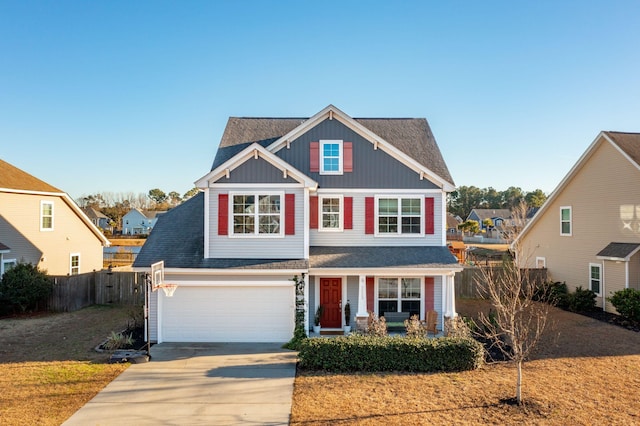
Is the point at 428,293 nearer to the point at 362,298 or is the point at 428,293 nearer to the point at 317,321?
the point at 362,298

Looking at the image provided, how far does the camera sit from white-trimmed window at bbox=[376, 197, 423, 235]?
15734mm

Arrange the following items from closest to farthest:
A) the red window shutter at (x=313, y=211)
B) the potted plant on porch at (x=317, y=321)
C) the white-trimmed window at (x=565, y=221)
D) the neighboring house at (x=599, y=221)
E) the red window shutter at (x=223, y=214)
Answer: the red window shutter at (x=223, y=214)
the potted plant on porch at (x=317, y=321)
the red window shutter at (x=313, y=211)
the neighboring house at (x=599, y=221)
the white-trimmed window at (x=565, y=221)

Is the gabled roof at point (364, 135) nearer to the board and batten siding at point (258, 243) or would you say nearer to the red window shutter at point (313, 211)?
the red window shutter at point (313, 211)

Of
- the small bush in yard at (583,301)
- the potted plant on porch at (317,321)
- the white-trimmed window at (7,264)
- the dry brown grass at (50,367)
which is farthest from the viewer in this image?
the white-trimmed window at (7,264)

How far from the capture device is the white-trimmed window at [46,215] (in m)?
20.8

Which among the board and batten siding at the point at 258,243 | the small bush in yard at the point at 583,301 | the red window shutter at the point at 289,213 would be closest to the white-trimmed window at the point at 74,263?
the board and batten siding at the point at 258,243

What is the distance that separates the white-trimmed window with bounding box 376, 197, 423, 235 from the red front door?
280 centimetres

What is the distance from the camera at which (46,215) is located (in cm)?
2105

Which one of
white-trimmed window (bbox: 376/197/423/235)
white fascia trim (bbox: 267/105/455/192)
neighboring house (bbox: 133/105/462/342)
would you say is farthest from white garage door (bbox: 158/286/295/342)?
white fascia trim (bbox: 267/105/455/192)

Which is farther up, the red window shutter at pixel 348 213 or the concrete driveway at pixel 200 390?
the red window shutter at pixel 348 213

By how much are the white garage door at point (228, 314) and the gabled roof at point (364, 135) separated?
556cm

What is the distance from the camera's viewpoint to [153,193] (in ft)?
356

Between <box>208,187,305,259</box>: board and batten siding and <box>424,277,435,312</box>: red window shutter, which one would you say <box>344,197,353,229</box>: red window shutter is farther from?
<box>424,277,435,312</box>: red window shutter

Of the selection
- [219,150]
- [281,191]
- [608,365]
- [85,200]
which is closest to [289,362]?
[281,191]
